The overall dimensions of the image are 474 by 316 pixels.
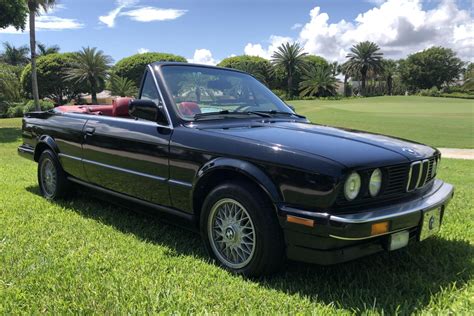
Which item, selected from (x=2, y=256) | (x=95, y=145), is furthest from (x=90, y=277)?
(x=95, y=145)

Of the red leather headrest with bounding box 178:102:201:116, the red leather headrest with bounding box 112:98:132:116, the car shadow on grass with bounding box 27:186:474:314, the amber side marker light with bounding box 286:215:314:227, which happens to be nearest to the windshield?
the red leather headrest with bounding box 178:102:201:116

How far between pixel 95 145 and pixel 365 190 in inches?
112

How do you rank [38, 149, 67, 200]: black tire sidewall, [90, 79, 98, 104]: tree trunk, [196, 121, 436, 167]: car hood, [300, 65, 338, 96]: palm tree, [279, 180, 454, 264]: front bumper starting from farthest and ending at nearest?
[300, 65, 338, 96]: palm tree
[90, 79, 98, 104]: tree trunk
[38, 149, 67, 200]: black tire sidewall
[196, 121, 436, 167]: car hood
[279, 180, 454, 264]: front bumper

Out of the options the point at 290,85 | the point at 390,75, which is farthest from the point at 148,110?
the point at 390,75

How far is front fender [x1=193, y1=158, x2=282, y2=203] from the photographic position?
299 centimetres

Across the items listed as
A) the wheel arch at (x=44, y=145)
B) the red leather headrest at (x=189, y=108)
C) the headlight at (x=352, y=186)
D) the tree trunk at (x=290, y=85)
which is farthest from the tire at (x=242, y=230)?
the tree trunk at (x=290, y=85)

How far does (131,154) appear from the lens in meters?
4.07

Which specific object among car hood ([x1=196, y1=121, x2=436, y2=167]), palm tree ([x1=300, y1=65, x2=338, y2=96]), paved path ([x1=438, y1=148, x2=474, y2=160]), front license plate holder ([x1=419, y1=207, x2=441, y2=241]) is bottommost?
paved path ([x1=438, y1=148, x2=474, y2=160])

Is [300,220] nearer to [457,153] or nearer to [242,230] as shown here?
[242,230]

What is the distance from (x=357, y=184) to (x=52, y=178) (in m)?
4.10

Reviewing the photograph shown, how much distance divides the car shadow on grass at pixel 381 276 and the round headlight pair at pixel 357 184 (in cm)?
68

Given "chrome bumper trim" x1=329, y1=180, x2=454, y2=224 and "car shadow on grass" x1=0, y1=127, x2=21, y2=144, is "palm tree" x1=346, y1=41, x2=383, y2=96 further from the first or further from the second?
"chrome bumper trim" x1=329, y1=180, x2=454, y2=224

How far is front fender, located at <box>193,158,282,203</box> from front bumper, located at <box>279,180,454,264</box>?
0.14 metres

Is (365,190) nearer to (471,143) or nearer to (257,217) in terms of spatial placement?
(257,217)
